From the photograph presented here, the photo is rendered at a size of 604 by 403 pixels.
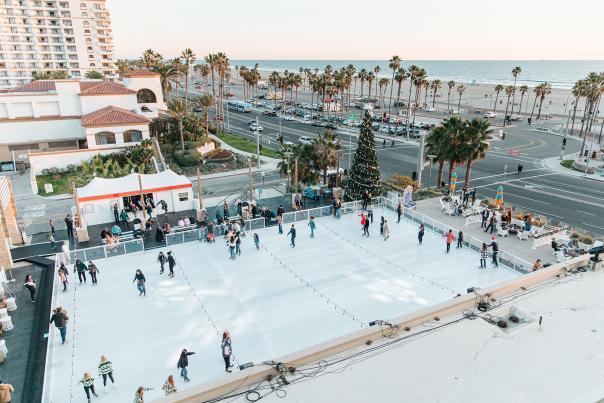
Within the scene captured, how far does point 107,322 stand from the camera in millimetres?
16703

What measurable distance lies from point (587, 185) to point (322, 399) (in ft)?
154

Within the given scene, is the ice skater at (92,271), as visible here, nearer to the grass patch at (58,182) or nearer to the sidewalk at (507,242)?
the sidewalk at (507,242)

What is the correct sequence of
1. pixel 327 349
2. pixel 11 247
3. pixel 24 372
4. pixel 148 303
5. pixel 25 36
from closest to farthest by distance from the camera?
pixel 327 349, pixel 24 372, pixel 148 303, pixel 11 247, pixel 25 36

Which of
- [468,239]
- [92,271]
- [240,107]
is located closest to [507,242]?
[468,239]

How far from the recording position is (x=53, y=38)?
343 feet

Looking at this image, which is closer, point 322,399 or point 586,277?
point 322,399

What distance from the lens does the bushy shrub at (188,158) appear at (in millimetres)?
48844

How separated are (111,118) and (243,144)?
19.3 meters

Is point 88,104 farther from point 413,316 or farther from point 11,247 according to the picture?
point 413,316

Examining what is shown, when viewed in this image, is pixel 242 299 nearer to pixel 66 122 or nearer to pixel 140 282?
pixel 140 282

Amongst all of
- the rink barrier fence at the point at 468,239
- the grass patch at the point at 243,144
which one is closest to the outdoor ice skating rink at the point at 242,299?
the rink barrier fence at the point at 468,239

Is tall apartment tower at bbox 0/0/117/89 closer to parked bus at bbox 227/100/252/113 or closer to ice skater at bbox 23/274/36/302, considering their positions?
parked bus at bbox 227/100/252/113

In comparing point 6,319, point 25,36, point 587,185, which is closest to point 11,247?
point 6,319

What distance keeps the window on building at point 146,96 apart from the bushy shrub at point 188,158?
16.7 meters
